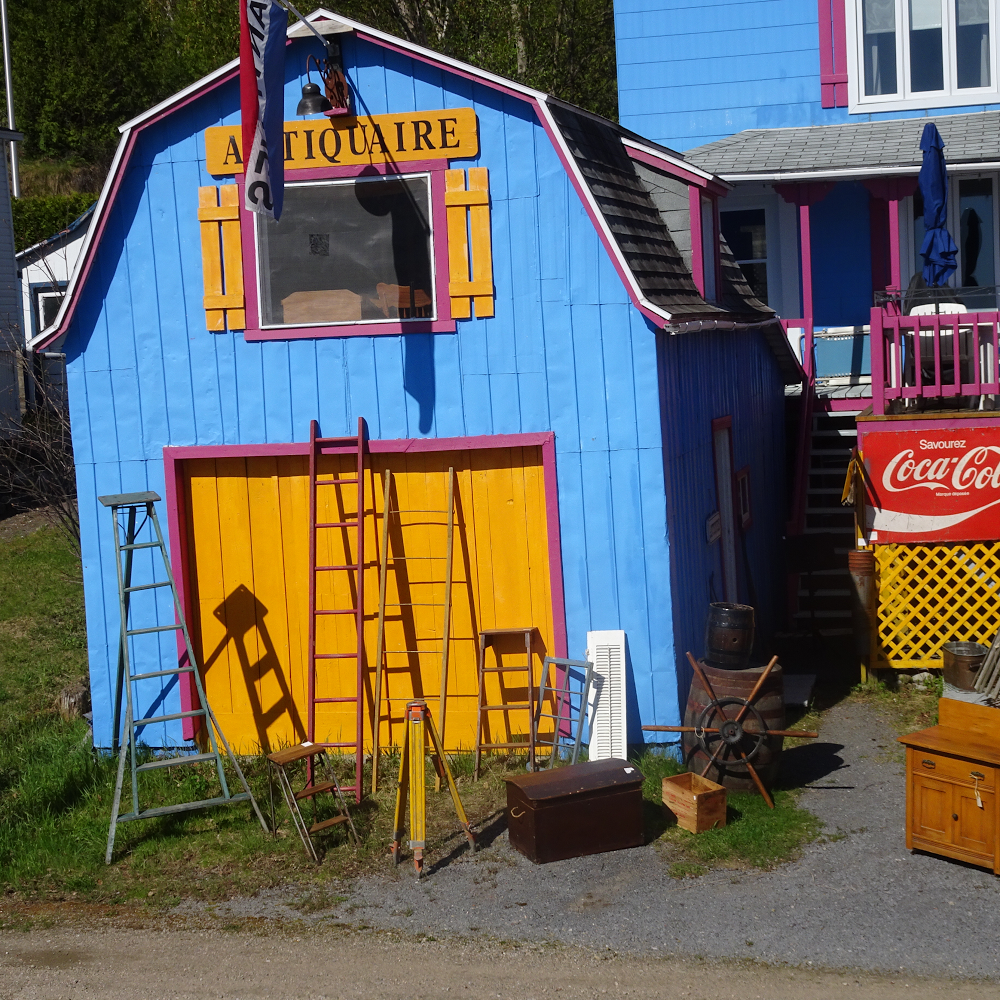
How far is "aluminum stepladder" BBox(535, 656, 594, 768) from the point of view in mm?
8930

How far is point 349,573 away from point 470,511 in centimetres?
108

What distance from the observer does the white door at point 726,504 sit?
1118 centimetres

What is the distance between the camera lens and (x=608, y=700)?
29.7 ft

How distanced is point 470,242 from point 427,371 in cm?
101

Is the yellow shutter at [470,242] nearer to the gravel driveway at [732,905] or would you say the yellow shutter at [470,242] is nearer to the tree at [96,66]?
the gravel driveway at [732,905]

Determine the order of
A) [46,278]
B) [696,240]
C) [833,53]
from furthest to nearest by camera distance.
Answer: [46,278], [833,53], [696,240]

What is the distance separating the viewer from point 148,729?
9891 mm

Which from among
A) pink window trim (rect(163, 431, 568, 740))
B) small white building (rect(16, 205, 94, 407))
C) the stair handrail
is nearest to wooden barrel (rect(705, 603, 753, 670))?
pink window trim (rect(163, 431, 568, 740))

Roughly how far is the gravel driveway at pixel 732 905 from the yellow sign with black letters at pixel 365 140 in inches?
195

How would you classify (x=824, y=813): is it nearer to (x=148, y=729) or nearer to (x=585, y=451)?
(x=585, y=451)

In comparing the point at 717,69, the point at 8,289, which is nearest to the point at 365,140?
the point at 717,69

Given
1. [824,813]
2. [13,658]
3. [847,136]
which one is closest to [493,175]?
[824,813]

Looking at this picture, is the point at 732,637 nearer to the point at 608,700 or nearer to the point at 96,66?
the point at 608,700

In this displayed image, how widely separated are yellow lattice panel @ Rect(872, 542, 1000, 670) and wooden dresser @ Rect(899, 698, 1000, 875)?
3.55 meters
